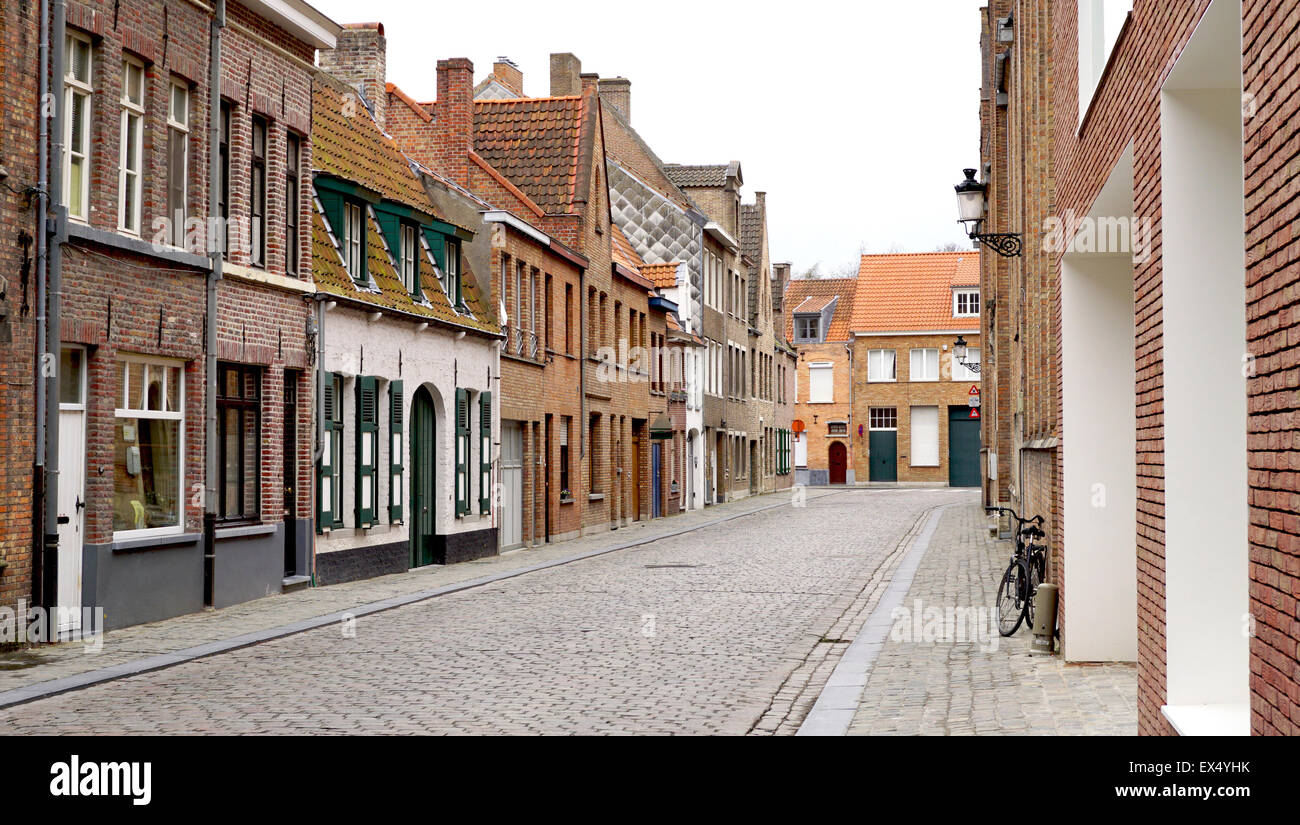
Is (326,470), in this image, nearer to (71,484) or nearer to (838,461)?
Answer: (71,484)

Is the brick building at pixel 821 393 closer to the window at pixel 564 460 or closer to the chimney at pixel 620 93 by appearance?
the chimney at pixel 620 93

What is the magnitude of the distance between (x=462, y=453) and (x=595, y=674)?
1316 centimetres

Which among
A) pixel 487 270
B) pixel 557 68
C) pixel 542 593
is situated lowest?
pixel 542 593

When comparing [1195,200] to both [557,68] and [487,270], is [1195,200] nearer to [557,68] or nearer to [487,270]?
[487,270]

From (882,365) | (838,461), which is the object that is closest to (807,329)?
(882,365)

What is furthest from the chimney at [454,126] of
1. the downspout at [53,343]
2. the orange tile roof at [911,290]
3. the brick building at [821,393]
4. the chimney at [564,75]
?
the brick building at [821,393]

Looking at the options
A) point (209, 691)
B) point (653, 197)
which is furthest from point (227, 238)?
point (653, 197)

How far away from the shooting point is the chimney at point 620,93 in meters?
49.1

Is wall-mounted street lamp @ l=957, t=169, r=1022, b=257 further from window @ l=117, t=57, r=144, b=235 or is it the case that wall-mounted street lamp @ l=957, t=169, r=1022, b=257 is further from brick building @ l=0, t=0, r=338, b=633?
window @ l=117, t=57, r=144, b=235

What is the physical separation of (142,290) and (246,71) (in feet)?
12.0

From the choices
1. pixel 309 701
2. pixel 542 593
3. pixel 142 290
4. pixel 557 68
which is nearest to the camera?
pixel 309 701

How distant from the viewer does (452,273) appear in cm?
2422

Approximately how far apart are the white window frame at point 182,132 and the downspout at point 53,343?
2.17m

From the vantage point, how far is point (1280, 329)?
4.32 m
